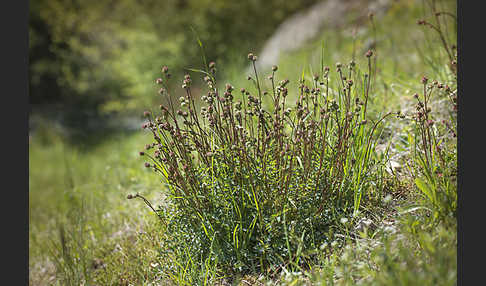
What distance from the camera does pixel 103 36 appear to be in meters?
10.4

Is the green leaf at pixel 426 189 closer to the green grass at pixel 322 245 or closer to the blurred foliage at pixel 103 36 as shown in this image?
the green grass at pixel 322 245

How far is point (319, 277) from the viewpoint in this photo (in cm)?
162

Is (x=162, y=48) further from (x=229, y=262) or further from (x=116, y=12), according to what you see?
(x=229, y=262)

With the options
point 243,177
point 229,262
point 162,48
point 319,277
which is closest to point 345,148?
point 243,177

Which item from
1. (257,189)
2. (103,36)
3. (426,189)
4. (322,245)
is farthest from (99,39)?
(426,189)

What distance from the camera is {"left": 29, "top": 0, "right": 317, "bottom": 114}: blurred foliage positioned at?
9.40 meters

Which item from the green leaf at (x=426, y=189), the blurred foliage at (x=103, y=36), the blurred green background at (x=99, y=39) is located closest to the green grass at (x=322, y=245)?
the green leaf at (x=426, y=189)

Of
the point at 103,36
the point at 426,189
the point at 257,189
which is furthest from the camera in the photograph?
the point at 103,36

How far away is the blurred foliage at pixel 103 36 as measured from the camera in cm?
940

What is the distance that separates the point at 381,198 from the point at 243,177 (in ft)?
2.53

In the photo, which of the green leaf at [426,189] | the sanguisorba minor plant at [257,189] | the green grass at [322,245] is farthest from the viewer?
the sanguisorba minor plant at [257,189]

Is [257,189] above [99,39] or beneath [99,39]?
beneath

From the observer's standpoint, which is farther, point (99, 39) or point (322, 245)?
point (99, 39)

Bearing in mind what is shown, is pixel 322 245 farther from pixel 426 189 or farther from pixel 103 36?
pixel 103 36
